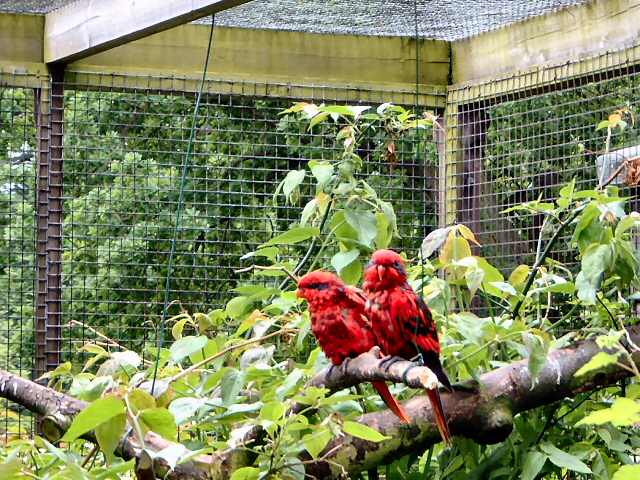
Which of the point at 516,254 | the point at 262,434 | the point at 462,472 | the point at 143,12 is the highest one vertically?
the point at 143,12

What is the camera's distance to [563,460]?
2.05 m

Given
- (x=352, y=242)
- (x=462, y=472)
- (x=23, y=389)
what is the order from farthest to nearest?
(x=352, y=242) < (x=462, y=472) < (x=23, y=389)

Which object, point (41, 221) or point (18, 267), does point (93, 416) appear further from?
point (18, 267)

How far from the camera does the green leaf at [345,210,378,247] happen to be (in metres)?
2.30

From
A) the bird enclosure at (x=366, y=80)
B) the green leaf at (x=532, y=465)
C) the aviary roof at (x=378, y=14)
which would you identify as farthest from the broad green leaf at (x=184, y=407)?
the aviary roof at (x=378, y=14)

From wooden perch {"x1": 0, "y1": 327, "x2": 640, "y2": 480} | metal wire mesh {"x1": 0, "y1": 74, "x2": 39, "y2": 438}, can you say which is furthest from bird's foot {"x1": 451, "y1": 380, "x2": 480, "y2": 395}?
metal wire mesh {"x1": 0, "y1": 74, "x2": 39, "y2": 438}

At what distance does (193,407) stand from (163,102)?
274 cm

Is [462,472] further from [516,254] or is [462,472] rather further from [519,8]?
[519,8]

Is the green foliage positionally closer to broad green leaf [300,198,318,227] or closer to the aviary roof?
broad green leaf [300,198,318,227]

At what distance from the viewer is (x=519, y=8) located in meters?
2.90

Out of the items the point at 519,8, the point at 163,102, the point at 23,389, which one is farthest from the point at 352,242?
the point at 163,102

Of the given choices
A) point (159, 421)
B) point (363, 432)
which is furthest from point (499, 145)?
point (159, 421)

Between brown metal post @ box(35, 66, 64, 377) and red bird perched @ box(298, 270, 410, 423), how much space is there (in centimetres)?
94

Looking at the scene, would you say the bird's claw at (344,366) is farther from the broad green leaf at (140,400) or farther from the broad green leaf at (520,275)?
the broad green leaf at (520,275)
